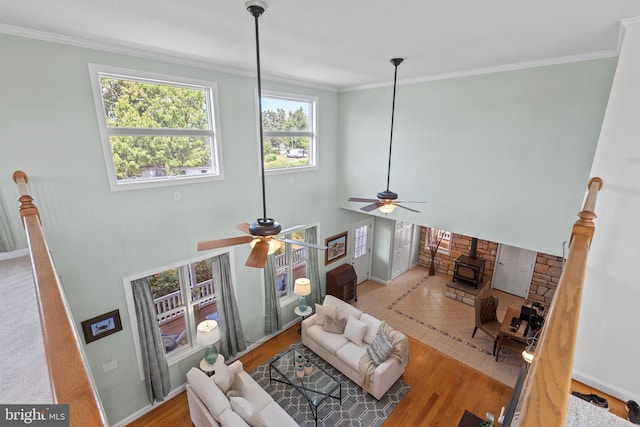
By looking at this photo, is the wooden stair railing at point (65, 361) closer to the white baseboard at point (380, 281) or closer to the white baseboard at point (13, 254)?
the white baseboard at point (13, 254)

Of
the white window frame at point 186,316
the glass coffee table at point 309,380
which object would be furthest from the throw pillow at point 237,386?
the white window frame at point 186,316

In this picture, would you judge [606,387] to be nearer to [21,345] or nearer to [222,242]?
[222,242]

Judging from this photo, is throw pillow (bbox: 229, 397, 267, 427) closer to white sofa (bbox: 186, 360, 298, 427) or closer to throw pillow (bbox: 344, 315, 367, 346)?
white sofa (bbox: 186, 360, 298, 427)

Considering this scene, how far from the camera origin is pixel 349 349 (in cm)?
511

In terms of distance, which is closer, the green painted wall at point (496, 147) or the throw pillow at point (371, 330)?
the green painted wall at point (496, 147)

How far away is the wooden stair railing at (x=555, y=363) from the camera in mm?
530

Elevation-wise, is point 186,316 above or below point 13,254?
below

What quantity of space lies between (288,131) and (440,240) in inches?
238

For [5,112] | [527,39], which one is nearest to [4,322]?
[5,112]

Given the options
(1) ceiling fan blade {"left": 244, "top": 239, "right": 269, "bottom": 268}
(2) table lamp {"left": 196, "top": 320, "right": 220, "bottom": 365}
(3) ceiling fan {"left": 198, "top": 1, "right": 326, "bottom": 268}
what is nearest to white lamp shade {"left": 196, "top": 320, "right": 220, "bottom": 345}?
(2) table lamp {"left": 196, "top": 320, "right": 220, "bottom": 365}

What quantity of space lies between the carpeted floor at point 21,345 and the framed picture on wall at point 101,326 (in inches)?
57.6

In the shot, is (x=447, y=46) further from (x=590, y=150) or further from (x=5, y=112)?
(x=5, y=112)

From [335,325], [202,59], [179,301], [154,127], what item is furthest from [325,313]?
[202,59]

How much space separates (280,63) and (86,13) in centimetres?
217
